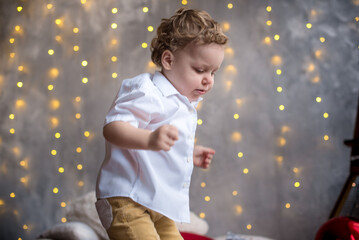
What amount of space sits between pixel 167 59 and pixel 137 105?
0.66 feet

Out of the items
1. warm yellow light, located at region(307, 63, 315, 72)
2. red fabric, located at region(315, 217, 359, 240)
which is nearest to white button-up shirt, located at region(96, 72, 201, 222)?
red fabric, located at region(315, 217, 359, 240)

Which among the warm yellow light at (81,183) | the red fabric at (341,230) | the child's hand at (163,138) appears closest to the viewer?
the child's hand at (163,138)

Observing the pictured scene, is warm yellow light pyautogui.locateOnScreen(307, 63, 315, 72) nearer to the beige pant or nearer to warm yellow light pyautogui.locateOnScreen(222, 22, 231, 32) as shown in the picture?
warm yellow light pyautogui.locateOnScreen(222, 22, 231, 32)

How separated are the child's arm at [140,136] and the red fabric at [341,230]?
1.09 m

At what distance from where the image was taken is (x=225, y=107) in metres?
2.29

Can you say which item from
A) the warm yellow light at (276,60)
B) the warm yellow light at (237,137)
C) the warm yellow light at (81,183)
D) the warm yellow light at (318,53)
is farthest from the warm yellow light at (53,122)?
the warm yellow light at (318,53)

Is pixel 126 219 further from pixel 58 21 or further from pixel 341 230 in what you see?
pixel 58 21

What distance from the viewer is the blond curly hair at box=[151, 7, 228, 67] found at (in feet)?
3.44

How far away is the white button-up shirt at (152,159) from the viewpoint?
3.18 feet

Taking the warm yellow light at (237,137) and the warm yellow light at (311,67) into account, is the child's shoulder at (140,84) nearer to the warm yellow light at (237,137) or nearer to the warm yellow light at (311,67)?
the warm yellow light at (237,137)

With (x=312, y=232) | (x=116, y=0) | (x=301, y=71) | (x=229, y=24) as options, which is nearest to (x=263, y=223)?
(x=312, y=232)

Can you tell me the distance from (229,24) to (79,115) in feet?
3.31

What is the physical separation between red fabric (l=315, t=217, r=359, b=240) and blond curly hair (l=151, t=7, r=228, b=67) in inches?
40.1

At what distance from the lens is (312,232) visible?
226cm
